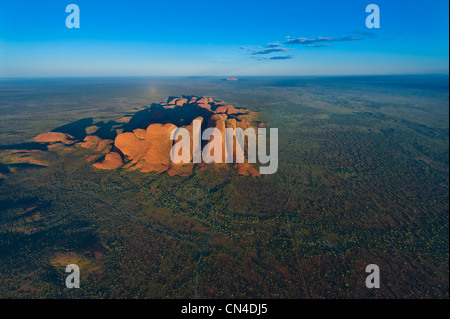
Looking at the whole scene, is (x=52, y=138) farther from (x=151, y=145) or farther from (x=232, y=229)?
(x=232, y=229)

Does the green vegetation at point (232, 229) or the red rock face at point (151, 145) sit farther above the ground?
the red rock face at point (151, 145)

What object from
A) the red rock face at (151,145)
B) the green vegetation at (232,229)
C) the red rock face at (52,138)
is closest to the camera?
the green vegetation at (232,229)

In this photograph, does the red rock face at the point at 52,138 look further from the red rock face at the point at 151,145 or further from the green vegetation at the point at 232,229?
the red rock face at the point at 151,145

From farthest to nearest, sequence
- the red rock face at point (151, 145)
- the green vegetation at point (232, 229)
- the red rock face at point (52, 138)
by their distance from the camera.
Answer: the red rock face at point (52, 138)
the red rock face at point (151, 145)
the green vegetation at point (232, 229)

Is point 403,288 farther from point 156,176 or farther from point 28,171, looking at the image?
point 28,171

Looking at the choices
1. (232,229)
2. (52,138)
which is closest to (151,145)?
(232,229)

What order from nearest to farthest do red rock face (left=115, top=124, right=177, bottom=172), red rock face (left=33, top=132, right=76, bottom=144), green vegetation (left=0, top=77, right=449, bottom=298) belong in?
green vegetation (left=0, top=77, right=449, bottom=298)
red rock face (left=115, top=124, right=177, bottom=172)
red rock face (left=33, top=132, right=76, bottom=144)

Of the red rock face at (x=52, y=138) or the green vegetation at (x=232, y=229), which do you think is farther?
the red rock face at (x=52, y=138)

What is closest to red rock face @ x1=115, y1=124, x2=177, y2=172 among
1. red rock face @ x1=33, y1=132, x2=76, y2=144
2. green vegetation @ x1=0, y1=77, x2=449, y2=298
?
green vegetation @ x1=0, y1=77, x2=449, y2=298

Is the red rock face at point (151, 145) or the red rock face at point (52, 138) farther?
the red rock face at point (52, 138)

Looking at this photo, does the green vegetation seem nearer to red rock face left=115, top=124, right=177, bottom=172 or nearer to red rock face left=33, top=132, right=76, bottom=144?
red rock face left=115, top=124, right=177, bottom=172

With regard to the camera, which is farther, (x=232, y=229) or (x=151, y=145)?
(x=151, y=145)

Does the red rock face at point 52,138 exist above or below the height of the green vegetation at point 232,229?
above

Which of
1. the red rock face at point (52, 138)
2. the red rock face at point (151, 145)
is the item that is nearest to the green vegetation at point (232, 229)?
the red rock face at point (151, 145)
